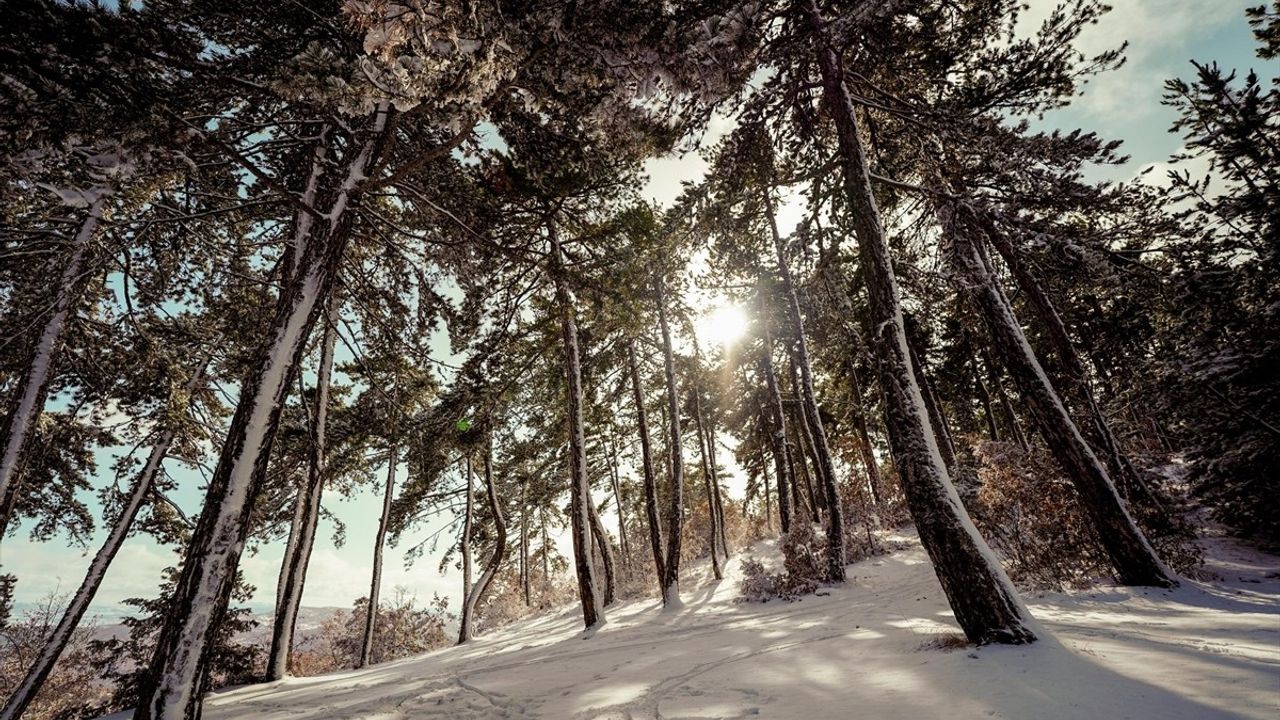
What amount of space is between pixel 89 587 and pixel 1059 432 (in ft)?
56.5

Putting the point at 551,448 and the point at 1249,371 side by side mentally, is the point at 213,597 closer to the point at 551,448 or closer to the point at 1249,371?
the point at 551,448

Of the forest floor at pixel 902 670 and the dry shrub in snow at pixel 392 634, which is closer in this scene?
the forest floor at pixel 902 670

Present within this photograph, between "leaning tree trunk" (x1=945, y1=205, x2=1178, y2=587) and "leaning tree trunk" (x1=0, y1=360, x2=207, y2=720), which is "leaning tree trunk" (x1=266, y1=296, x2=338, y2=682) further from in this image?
"leaning tree trunk" (x1=945, y1=205, x2=1178, y2=587)

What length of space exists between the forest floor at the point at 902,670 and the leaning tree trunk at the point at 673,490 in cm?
376

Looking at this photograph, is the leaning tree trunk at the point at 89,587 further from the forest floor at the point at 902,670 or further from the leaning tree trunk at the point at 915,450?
the leaning tree trunk at the point at 915,450

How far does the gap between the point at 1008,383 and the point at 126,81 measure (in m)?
29.5

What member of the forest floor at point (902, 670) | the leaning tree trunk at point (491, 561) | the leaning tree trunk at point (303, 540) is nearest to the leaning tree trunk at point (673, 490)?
the forest floor at point (902, 670)

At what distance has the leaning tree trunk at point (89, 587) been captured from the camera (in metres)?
6.92

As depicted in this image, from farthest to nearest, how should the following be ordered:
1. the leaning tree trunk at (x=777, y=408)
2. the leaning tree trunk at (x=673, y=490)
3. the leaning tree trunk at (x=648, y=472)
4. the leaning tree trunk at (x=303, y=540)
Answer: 1. the leaning tree trunk at (x=777, y=408)
2. the leaning tree trunk at (x=648, y=472)
3. the leaning tree trunk at (x=673, y=490)
4. the leaning tree trunk at (x=303, y=540)

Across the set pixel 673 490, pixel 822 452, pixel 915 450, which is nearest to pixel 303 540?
pixel 673 490

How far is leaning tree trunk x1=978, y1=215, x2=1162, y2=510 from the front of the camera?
7.23 metres

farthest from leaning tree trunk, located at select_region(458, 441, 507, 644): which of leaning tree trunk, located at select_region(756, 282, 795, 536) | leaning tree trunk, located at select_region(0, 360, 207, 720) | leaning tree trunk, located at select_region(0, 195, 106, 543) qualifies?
leaning tree trunk, located at select_region(0, 195, 106, 543)

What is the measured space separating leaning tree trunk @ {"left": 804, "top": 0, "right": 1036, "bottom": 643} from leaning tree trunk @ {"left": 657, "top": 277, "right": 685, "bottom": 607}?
7017mm

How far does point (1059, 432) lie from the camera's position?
273 inches
